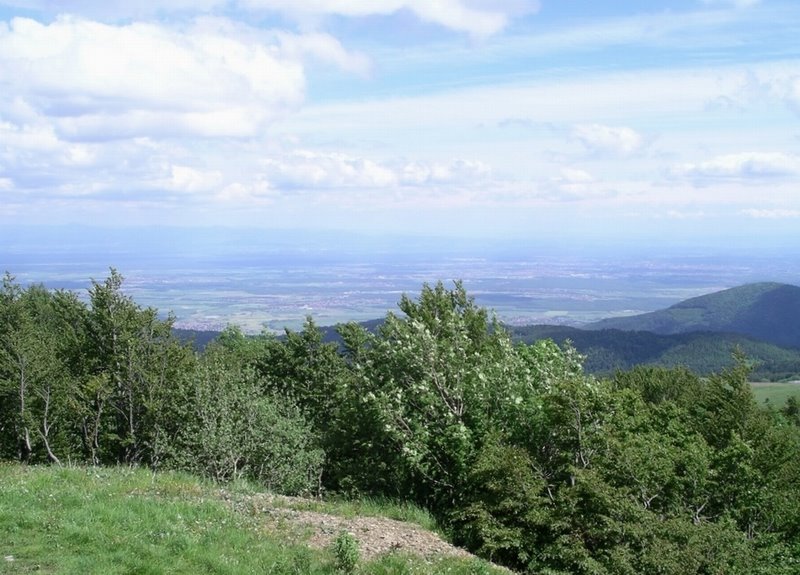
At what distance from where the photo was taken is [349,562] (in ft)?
39.8

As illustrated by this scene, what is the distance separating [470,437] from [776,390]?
6577 inches

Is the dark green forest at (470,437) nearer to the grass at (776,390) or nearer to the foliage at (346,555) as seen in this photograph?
the foliage at (346,555)

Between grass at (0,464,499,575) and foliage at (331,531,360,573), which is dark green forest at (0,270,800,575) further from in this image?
foliage at (331,531,360,573)

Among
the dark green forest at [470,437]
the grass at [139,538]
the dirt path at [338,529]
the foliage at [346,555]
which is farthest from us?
the dark green forest at [470,437]

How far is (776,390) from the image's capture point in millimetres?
161750

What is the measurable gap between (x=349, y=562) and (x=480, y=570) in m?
3.06

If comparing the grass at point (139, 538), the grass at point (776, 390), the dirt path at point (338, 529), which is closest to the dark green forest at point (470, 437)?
the dirt path at point (338, 529)

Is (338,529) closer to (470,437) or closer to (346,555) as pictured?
(346,555)

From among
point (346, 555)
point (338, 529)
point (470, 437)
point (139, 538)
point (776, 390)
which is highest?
point (139, 538)

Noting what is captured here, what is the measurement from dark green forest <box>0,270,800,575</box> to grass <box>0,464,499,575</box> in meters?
4.24

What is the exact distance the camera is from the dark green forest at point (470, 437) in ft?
56.6

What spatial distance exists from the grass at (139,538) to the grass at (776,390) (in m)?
150

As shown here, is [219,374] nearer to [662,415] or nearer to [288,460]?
[288,460]

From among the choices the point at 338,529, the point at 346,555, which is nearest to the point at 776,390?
the point at 338,529
